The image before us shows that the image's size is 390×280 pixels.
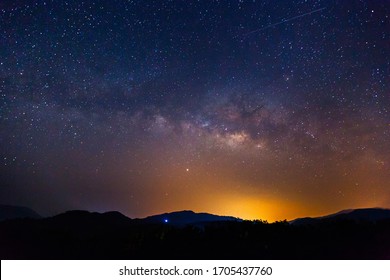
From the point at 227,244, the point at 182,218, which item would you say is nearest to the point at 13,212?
the point at 182,218

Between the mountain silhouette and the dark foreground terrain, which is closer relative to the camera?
the dark foreground terrain

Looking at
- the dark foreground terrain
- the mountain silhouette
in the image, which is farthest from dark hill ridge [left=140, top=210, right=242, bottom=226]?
the mountain silhouette

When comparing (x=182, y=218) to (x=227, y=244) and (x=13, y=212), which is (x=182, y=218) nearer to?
(x=227, y=244)

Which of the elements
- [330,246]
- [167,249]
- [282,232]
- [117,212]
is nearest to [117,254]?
[167,249]

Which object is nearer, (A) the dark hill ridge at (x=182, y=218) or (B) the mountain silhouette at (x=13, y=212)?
(A) the dark hill ridge at (x=182, y=218)

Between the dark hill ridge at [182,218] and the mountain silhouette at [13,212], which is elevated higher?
the mountain silhouette at [13,212]

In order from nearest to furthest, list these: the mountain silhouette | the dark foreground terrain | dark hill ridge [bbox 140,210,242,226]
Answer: the dark foreground terrain
dark hill ridge [bbox 140,210,242,226]
the mountain silhouette

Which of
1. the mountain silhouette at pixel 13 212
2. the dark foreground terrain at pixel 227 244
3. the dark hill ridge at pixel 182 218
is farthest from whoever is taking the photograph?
the mountain silhouette at pixel 13 212

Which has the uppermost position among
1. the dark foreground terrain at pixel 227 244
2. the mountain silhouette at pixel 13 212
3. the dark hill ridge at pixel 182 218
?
the mountain silhouette at pixel 13 212

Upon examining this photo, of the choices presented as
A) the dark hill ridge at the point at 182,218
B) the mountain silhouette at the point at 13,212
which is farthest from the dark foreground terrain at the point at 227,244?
the mountain silhouette at the point at 13,212

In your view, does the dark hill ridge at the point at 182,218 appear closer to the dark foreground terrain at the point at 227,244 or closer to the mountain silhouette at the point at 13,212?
the dark foreground terrain at the point at 227,244

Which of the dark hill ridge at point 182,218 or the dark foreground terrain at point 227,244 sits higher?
Answer: the dark hill ridge at point 182,218

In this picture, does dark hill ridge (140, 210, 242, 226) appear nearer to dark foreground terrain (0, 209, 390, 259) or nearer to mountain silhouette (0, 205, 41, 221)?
dark foreground terrain (0, 209, 390, 259)

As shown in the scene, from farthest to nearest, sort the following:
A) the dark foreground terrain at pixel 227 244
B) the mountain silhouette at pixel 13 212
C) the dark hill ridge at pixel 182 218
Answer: the mountain silhouette at pixel 13 212 < the dark hill ridge at pixel 182 218 < the dark foreground terrain at pixel 227 244
